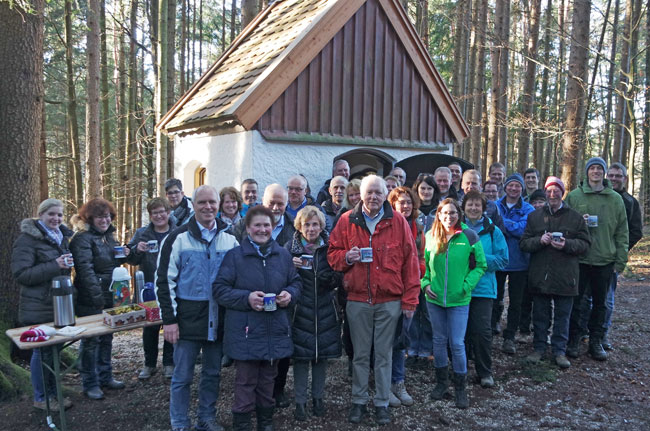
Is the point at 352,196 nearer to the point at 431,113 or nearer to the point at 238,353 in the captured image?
the point at 238,353

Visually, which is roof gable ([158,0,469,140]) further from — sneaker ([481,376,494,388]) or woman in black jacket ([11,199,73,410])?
sneaker ([481,376,494,388])

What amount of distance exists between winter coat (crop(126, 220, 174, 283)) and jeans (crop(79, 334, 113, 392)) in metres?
Answer: 0.77

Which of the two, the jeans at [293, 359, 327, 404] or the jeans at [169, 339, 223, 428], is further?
the jeans at [293, 359, 327, 404]

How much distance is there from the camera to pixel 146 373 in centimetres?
527

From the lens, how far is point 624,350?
630cm

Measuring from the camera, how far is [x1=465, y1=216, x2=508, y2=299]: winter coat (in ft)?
15.8

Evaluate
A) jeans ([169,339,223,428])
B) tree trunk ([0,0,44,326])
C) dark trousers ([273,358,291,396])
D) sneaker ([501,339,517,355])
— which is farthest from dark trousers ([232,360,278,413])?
sneaker ([501,339,517,355])

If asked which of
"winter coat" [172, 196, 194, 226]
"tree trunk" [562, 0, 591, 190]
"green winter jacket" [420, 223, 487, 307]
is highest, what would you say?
"tree trunk" [562, 0, 591, 190]

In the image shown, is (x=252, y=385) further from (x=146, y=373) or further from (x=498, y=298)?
(x=498, y=298)

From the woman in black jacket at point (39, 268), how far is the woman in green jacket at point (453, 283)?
3406 millimetres

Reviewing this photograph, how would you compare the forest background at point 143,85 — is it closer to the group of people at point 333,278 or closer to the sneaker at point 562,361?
the group of people at point 333,278

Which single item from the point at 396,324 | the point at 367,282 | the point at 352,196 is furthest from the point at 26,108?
the point at 396,324

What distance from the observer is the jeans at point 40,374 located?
4230 millimetres

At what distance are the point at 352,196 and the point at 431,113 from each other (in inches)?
197
